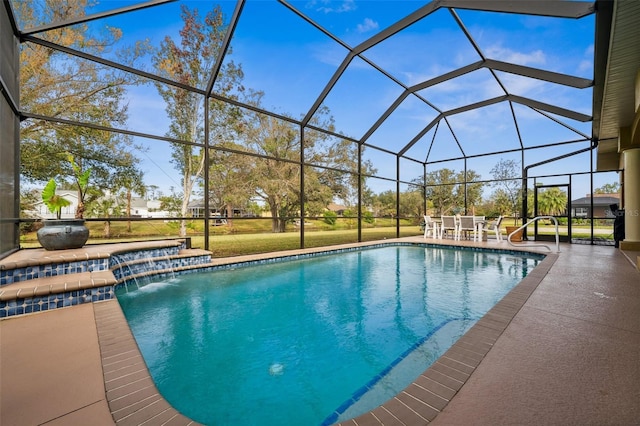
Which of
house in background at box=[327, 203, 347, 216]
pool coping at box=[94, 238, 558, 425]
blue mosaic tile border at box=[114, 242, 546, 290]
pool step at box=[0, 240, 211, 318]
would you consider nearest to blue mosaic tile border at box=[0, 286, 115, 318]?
pool step at box=[0, 240, 211, 318]

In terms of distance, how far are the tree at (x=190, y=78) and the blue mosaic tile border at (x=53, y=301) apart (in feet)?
26.3

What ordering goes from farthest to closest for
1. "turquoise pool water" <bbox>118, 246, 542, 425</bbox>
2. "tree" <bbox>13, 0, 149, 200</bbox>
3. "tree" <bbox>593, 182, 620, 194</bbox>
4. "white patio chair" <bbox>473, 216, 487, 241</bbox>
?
"white patio chair" <bbox>473, 216, 487, 241</bbox>
"tree" <bbox>593, 182, 620, 194</bbox>
"tree" <bbox>13, 0, 149, 200</bbox>
"turquoise pool water" <bbox>118, 246, 542, 425</bbox>

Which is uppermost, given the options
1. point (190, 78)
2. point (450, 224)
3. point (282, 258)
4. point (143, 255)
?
point (190, 78)

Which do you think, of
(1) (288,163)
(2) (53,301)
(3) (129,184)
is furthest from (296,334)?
(1) (288,163)

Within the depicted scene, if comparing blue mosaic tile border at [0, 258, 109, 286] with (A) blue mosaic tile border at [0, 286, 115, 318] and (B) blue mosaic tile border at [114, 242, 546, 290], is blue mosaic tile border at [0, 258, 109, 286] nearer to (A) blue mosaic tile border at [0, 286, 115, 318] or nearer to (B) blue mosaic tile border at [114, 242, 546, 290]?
(A) blue mosaic tile border at [0, 286, 115, 318]

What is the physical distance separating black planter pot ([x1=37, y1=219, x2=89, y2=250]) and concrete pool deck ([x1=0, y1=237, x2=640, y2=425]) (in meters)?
1.54

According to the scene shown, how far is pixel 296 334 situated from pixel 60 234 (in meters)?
3.57

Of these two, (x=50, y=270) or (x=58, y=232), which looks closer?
(x=50, y=270)

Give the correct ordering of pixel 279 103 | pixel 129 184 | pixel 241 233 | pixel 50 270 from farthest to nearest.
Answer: pixel 241 233 → pixel 279 103 → pixel 129 184 → pixel 50 270

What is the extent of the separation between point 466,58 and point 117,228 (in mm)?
11854

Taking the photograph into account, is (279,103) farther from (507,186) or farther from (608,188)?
(608,188)

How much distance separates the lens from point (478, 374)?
5.17 feet

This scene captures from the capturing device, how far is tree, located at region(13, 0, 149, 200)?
6.75m

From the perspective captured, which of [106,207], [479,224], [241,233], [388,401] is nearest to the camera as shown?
[388,401]
